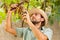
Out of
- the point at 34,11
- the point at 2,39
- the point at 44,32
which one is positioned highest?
the point at 34,11

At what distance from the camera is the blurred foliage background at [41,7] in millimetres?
1830

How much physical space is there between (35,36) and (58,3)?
0.52 m

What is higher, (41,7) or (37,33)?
(41,7)

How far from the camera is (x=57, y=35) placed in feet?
6.53

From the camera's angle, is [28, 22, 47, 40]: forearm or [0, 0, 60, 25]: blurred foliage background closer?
[28, 22, 47, 40]: forearm

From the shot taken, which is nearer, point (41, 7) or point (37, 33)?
point (37, 33)

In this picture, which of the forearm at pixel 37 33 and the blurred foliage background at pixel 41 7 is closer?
the forearm at pixel 37 33

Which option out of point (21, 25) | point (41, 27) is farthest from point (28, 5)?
point (41, 27)

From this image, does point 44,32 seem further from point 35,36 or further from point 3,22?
point 3,22

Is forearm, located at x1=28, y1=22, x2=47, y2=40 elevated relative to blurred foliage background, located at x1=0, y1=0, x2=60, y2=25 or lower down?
lower down

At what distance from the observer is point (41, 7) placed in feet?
6.16

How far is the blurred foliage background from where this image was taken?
183 cm

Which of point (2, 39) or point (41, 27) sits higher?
point (41, 27)

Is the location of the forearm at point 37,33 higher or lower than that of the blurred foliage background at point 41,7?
lower
